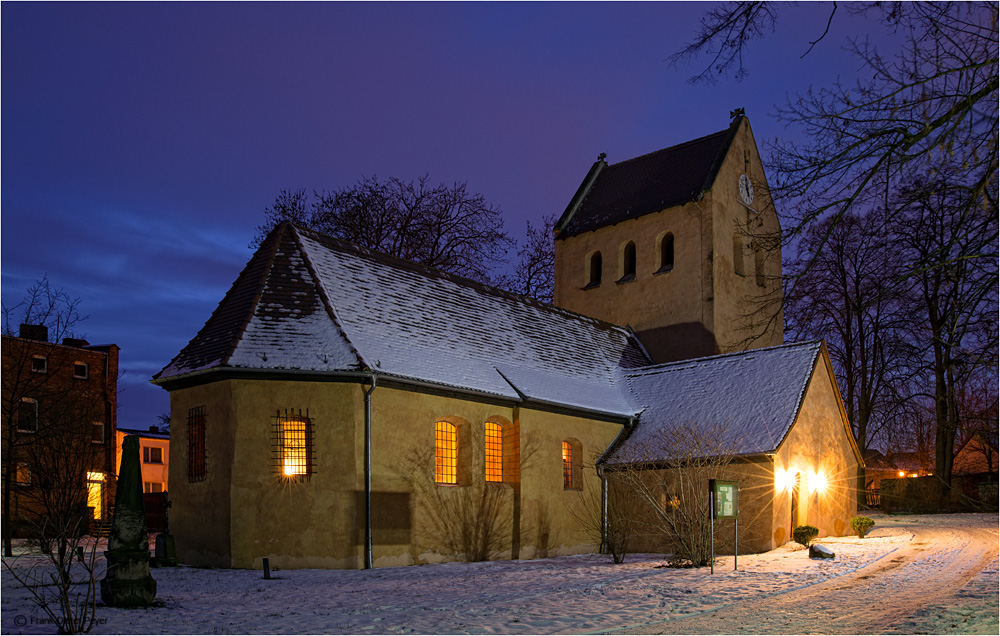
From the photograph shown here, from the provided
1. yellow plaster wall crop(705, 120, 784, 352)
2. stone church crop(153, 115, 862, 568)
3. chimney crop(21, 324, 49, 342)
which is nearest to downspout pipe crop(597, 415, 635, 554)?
stone church crop(153, 115, 862, 568)

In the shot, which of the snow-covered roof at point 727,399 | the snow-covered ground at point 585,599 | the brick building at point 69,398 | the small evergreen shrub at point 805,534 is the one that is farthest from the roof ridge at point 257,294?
the small evergreen shrub at point 805,534

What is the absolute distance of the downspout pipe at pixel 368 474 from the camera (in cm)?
1919

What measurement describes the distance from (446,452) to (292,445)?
165 inches

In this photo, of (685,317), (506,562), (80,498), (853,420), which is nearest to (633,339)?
(685,317)

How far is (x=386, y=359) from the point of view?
68.0 ft

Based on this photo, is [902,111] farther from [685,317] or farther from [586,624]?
[685,317]

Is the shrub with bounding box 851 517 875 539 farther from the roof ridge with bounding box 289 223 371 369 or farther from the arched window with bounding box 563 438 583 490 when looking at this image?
the roof ridge with bounding box 289 223 371 369

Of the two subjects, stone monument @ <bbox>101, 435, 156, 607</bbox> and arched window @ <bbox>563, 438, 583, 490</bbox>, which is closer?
stone monument @ <bbox>101, 435, 156, 607</bbox>

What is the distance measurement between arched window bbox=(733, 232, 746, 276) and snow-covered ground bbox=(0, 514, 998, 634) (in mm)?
16317

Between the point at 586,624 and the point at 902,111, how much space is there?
6.98 meters

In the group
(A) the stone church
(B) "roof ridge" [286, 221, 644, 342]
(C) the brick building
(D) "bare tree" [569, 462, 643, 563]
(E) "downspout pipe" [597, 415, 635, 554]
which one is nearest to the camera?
(A) the stone church

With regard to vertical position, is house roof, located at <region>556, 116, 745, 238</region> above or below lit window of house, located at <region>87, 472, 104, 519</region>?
above

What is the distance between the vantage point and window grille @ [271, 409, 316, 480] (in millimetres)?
19453

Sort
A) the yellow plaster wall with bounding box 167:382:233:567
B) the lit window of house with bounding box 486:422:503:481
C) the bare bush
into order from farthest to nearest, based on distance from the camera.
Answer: the lit window of house with bounding box 486:422:503:481
the yellow plaster wall with bounding box 167:382:233:567
the bare bush
